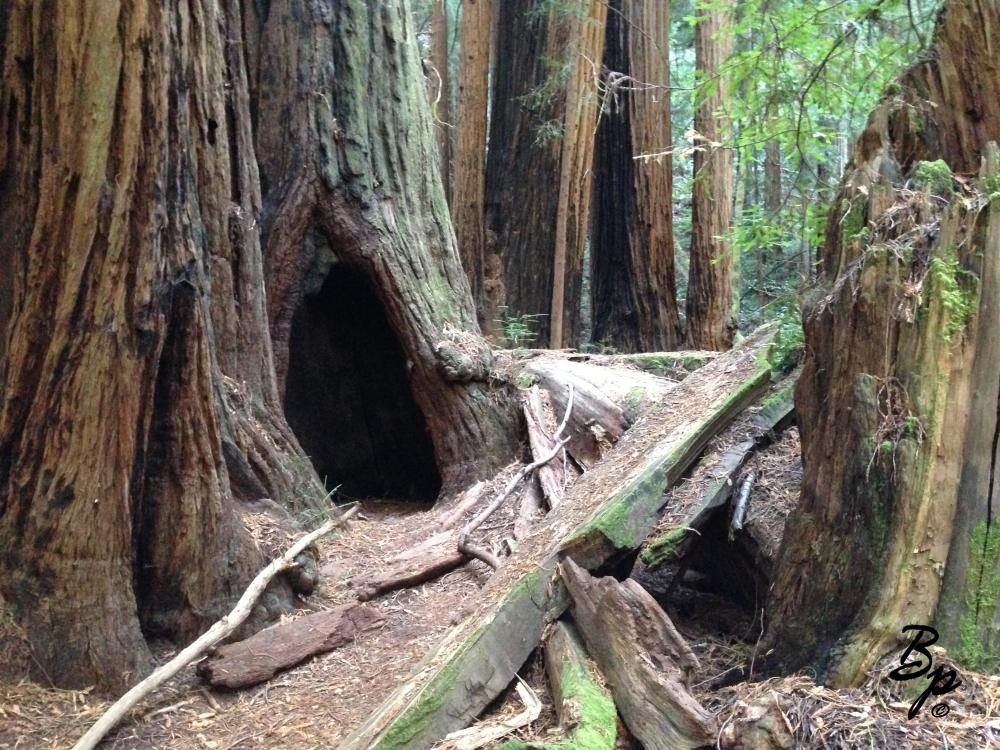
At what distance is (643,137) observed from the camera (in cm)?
1066

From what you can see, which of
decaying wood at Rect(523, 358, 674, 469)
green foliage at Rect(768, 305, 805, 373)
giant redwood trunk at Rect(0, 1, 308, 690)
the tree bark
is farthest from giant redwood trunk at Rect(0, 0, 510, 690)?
green foliage at Rect(768, 305, 805, 373)

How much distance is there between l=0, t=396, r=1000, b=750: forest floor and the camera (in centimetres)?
280

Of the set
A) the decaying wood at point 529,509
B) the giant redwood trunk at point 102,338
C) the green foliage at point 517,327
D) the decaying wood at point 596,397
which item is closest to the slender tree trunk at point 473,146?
the green foliage at point 517,327

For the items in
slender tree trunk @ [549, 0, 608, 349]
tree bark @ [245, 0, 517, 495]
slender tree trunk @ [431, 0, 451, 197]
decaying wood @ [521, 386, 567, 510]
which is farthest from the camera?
slender tree trunk @ [431, 0, 451, 197]

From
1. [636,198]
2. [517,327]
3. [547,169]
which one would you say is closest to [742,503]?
[517,327]

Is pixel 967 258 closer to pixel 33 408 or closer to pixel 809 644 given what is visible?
pixel 809 644

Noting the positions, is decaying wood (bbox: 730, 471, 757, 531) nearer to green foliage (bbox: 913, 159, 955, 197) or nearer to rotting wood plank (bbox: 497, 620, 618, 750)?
rotting wood plank (bbox: 497, 620, 618, 750)

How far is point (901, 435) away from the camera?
307 cm

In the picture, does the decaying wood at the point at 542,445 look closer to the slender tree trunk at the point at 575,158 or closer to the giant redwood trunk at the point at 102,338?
the giant redwood trunk at the point at 102,338

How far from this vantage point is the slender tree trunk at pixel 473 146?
10266mm

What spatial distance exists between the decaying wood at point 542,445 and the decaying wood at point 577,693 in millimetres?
1766

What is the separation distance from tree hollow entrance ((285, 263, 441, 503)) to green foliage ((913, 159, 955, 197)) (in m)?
4.35

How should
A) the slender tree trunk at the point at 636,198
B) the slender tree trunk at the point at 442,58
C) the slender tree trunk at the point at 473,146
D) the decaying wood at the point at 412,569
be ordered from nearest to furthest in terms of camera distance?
the decaying wood at the point at 412,569, the slender tree trunk at the point at 473,146, the slender tree trunk at the point at 636,198, the slender tree trunk at the point at 442,58

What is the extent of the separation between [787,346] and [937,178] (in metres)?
1.56
